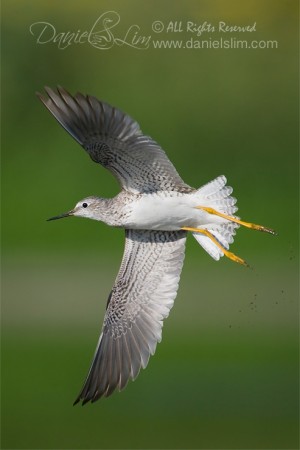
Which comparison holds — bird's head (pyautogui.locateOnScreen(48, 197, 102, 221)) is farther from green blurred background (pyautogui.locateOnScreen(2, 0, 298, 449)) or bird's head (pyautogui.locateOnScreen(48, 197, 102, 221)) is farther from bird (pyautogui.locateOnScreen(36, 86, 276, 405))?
green blurred background (pyautogui.locateOnScreen(2, 0, 298, 449))

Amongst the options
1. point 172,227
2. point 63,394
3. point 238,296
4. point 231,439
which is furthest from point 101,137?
point 238,296

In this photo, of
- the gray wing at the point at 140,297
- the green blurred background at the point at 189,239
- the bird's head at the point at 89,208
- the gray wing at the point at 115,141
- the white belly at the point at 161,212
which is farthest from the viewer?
the green blurred background at the point at 189,239

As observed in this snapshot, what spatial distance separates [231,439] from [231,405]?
826mm

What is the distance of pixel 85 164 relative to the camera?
15.6m

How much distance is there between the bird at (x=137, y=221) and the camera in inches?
328

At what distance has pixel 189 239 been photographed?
14828mm

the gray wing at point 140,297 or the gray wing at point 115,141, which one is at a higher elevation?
the gray wing at point 115,141

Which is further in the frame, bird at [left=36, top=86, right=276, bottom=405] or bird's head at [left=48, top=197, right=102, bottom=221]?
bird's head at [left=48, top=197, right=102, bottom=221]

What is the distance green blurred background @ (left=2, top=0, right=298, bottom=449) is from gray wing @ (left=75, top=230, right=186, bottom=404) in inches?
110

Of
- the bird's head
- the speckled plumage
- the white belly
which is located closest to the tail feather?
the speckled plumage
